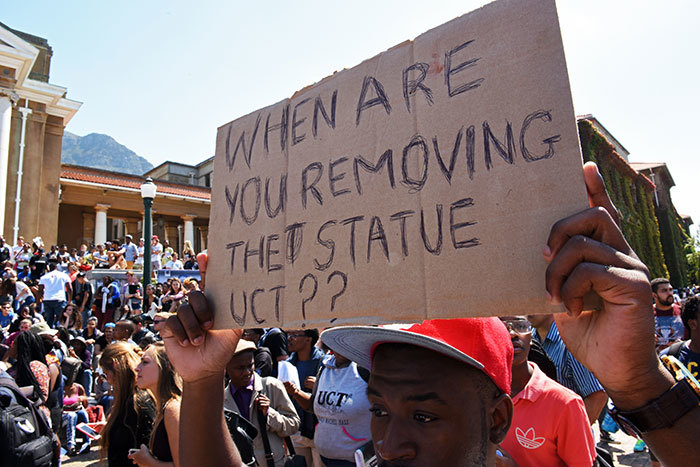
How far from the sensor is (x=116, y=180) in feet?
103

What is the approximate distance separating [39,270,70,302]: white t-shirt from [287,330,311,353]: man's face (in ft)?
36.0

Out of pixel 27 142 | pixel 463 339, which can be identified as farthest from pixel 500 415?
pixel 27 142

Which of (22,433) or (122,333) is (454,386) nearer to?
(22,433)

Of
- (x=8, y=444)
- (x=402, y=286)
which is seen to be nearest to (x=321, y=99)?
(x=402, y=286)

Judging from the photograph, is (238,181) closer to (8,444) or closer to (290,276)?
(290,276)

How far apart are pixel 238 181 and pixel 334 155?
0.49 meters

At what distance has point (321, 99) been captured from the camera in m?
1.79

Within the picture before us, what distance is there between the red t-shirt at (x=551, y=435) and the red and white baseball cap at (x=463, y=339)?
0.97 meters

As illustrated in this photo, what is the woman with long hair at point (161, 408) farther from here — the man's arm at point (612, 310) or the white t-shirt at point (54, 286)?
the white t-shirt at point (54, 286)

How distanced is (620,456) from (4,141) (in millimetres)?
28332

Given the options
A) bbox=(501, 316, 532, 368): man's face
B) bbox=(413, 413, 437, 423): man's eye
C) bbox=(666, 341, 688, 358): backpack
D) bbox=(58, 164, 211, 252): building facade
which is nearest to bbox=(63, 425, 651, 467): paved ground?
bbox=(666, 341, 688, 358): backpack

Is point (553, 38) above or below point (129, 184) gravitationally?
below

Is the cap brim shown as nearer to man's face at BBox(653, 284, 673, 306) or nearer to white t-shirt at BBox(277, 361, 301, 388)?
white t-shirt at BBox(277, 361, 301, 388)

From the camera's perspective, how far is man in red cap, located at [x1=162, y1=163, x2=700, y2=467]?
1076 mm
